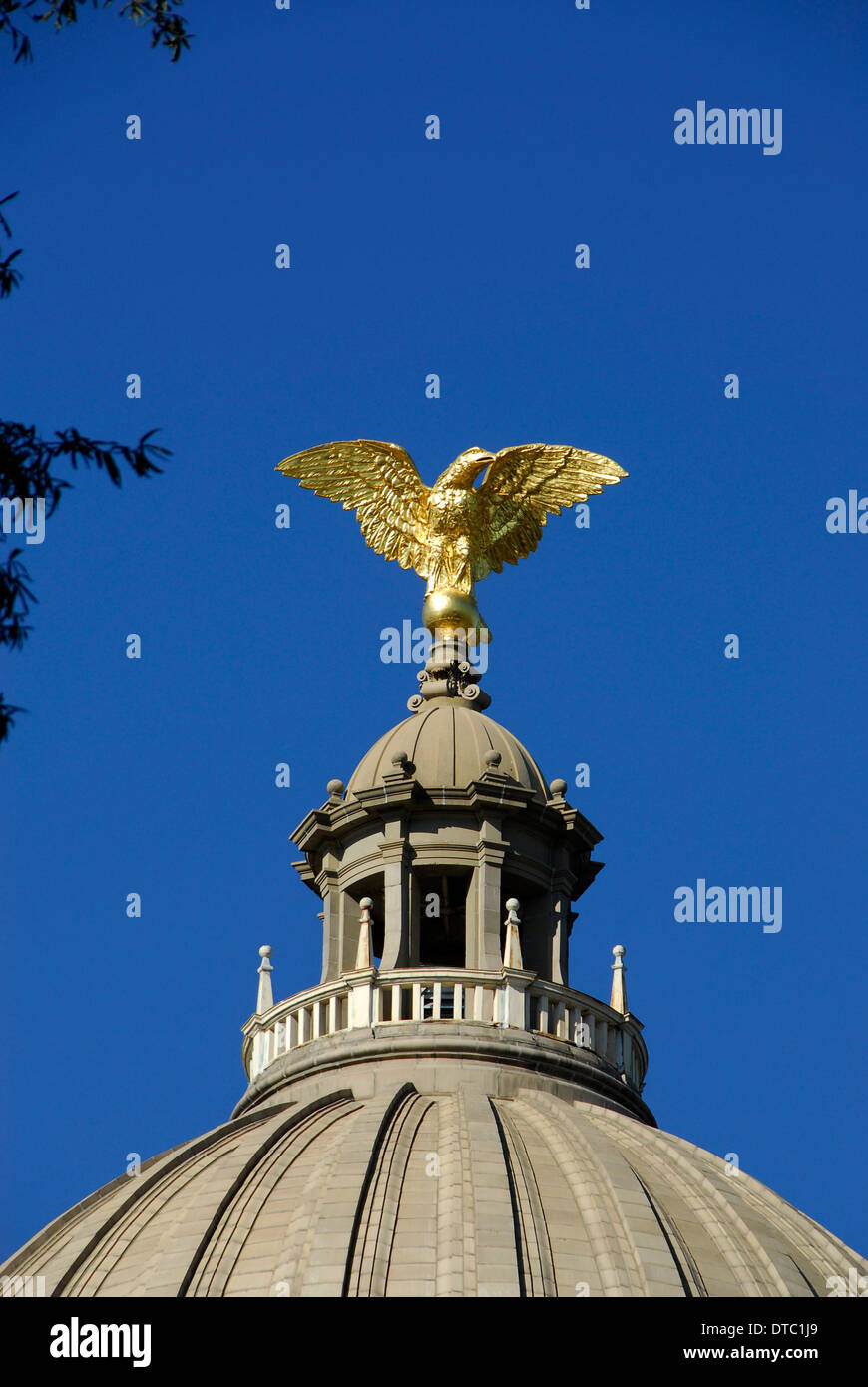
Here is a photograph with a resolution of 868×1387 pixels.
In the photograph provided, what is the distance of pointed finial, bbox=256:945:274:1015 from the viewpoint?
6794 cm

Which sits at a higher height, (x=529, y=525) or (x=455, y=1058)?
(x=529, y=525)

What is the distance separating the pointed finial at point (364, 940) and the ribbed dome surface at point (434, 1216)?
4.26m

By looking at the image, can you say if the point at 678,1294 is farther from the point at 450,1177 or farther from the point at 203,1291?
the point at 203,1291

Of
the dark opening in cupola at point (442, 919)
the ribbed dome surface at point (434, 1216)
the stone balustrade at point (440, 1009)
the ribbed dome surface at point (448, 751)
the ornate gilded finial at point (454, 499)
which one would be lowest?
Answer: the ribbed dome surface at point (434, 1216)

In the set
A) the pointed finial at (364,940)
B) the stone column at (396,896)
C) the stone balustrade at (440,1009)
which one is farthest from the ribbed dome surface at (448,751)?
the stone balustrade at (440,1009)

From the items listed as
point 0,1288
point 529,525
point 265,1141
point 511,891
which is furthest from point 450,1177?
point 529,525

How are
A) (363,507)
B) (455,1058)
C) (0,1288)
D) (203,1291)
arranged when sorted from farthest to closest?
(363,507) → (455,1058) → (0,1288) → (203,1291)

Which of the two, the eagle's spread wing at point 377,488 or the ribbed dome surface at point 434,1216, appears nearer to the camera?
the ribbed dome surface at point 434,1216

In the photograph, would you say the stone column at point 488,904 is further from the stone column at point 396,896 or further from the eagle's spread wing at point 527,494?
the eagle's spread wing at point 527,494

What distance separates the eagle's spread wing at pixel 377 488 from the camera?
245 feet

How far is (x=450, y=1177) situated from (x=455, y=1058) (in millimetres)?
7205

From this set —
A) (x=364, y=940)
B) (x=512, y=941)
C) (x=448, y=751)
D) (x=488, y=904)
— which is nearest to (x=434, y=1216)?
(x=512, y=941)
